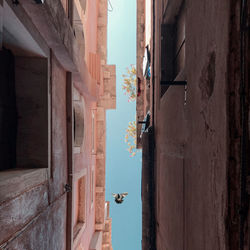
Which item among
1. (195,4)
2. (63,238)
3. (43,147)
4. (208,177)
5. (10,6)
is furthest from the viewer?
(63,238)

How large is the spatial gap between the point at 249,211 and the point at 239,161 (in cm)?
27

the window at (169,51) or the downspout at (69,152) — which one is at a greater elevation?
the window at (169,51)

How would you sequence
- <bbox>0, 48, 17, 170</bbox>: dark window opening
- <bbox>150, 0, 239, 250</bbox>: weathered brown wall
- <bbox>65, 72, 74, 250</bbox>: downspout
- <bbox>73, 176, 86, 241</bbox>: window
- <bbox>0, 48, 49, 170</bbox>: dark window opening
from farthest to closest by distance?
<bbox>73, 176, 86, 241</bbox>: window, <bbox>65, 72, 74, 250</bbox>: downspout, <bbox>0, 48, 49, 170</bbox>: dark window opening, <bbox>0, 48, 17, 170</bbox>: dark window opening, <bbox>150, 0, 239, 250</bbox>: weathered brown wall

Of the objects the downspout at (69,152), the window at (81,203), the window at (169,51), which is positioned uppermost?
the window at (169,51)

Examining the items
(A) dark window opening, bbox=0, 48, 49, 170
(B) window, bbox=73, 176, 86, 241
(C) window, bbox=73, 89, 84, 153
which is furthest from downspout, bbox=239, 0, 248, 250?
(B) window, bbox=73, 176, 86, 241

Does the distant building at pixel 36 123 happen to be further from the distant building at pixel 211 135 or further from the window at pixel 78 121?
the distant building at pixel 211 135

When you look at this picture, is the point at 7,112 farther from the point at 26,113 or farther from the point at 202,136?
the point at 202,136

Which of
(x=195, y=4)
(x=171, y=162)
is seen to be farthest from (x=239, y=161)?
(x=171, y=162)

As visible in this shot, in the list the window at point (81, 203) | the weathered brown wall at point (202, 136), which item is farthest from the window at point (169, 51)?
the window at point (81, 203)

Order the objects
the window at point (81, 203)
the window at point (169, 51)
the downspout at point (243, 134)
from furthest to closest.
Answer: the window at point (81, 203) → the window at point (169, 51) → the downspout at point (243, 134)

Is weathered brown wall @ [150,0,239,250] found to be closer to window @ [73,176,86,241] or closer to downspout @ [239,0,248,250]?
downspout @ [239,0,248,250]

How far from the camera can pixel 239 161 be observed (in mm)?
1307

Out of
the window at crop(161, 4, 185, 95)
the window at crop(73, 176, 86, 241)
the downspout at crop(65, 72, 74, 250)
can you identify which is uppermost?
the window at crop(161, 4, 185, 95)

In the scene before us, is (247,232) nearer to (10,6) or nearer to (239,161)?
(239,161)
